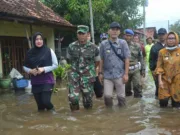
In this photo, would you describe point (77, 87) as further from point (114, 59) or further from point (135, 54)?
point (135, 54)

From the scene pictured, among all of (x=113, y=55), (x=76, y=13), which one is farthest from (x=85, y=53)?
(x=76, y=13)

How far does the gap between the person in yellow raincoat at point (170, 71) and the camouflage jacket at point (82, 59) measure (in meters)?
1.33

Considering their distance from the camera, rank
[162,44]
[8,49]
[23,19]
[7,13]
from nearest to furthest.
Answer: [162,44] → [7,13] → [23,19] → [8,49]

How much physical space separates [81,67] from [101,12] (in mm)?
13521

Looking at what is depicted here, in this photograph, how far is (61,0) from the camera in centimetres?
1872

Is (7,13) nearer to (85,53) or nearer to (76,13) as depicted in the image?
(85,53)

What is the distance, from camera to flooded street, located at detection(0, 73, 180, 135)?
453cm

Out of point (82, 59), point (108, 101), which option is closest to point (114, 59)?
point (82, 59)

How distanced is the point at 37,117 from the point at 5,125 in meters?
0.65

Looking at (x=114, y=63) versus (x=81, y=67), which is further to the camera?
(x=114, y=63)

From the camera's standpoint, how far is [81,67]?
5.71 meters

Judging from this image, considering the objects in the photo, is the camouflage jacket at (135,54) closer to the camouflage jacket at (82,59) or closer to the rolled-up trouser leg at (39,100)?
the camouflage jacket at (82,59)

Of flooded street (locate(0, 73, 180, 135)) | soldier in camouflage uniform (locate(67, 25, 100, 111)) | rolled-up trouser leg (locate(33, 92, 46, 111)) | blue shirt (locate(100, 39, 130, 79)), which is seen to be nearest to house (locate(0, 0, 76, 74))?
flooded street (locate(0, 73, 180, 135))

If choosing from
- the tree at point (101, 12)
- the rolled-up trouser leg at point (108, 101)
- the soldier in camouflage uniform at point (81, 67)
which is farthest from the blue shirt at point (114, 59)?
the tree at point (101, 12)
